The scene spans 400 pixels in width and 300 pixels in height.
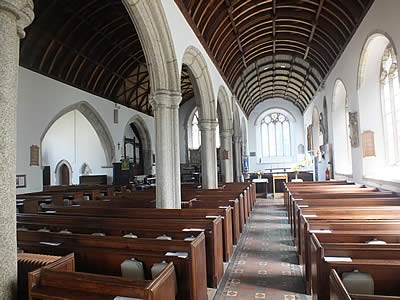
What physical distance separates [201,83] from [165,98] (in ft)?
9.63

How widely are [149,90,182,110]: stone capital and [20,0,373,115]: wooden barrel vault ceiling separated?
1.88 meters

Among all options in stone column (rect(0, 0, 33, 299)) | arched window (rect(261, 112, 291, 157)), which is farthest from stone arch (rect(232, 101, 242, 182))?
stone column (rect(0, 0, 33, 299))

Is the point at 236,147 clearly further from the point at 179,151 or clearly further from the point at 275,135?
the point at 179,151

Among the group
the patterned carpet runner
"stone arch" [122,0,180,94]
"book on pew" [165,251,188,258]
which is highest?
"stone arch" [122,0,180,94]

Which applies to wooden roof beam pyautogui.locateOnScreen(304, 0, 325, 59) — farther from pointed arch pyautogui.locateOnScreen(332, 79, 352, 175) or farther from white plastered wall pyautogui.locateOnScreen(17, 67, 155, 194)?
white plastered wall pyautogui.locateOnScreen(17, 67, 155, 194)

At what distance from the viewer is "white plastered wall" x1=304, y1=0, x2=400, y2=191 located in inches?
192

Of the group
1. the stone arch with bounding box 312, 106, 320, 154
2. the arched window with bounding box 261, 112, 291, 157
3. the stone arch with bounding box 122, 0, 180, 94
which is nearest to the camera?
the stone arch with bounding box 122, 0, 180, 94

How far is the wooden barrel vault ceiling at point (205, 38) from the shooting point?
24.0ft

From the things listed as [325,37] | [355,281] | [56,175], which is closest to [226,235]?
[355,281]

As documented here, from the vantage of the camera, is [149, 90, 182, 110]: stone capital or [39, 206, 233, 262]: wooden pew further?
[149, 90, 182, 110]: stone capital

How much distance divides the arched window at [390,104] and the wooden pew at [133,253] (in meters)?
5.27

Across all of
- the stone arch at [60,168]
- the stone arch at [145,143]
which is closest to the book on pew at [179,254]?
the stone arch at [145,143]

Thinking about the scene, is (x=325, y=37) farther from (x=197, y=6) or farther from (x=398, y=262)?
(x=398, y=262)

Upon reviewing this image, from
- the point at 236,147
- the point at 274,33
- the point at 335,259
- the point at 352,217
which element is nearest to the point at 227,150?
the point at 236,147
